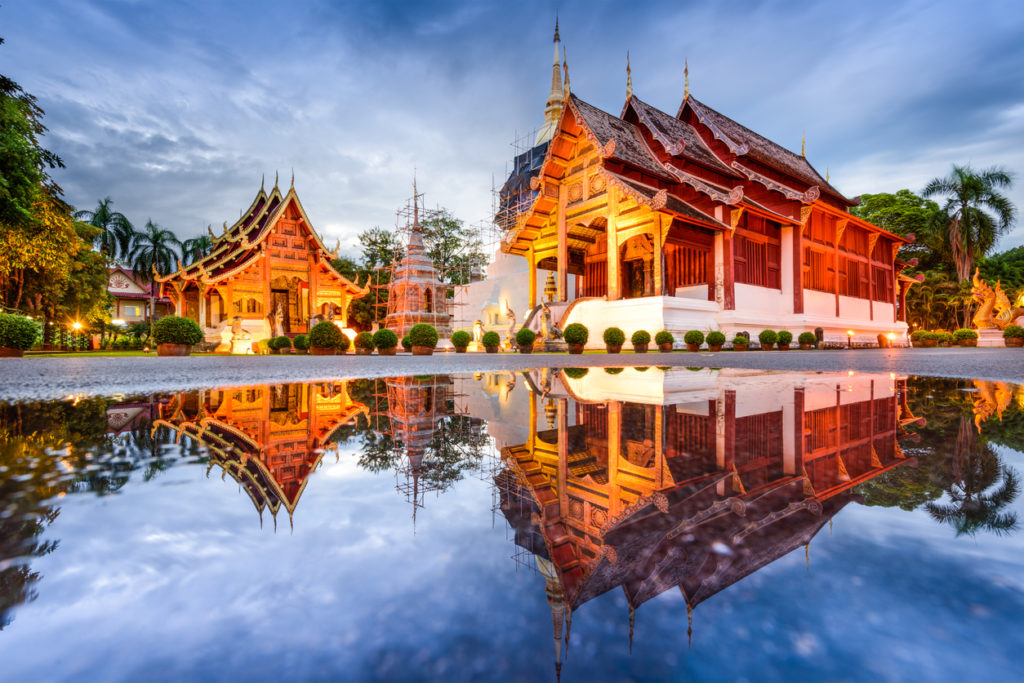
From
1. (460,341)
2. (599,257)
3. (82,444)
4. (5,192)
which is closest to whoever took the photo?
(82,444)

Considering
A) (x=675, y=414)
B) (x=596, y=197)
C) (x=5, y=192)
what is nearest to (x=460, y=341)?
(x=596, y=197)

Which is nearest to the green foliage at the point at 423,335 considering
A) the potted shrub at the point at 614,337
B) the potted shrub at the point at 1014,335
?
the potted shrub at the point at 614,337

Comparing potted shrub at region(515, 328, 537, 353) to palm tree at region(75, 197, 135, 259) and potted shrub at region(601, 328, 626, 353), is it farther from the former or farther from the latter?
palm tree at region(75, 197, 135, 259)

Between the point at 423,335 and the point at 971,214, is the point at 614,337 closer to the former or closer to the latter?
the point at 423,335

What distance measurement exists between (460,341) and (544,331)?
277 cm

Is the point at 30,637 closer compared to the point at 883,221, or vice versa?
the point at 30,637

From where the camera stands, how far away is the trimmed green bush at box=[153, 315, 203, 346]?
34.3ft

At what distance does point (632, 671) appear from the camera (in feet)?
1.67

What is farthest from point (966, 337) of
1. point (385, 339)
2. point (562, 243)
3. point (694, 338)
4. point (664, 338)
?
point (385, 339)

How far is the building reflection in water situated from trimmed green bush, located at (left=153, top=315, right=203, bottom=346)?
10739mm

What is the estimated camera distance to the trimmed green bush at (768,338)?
17000mm

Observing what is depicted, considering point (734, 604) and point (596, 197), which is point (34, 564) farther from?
point (596, 197)

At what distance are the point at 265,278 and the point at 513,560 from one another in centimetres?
2631

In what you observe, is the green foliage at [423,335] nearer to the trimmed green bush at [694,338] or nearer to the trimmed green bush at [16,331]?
the trimmed green bush at [694,338]
